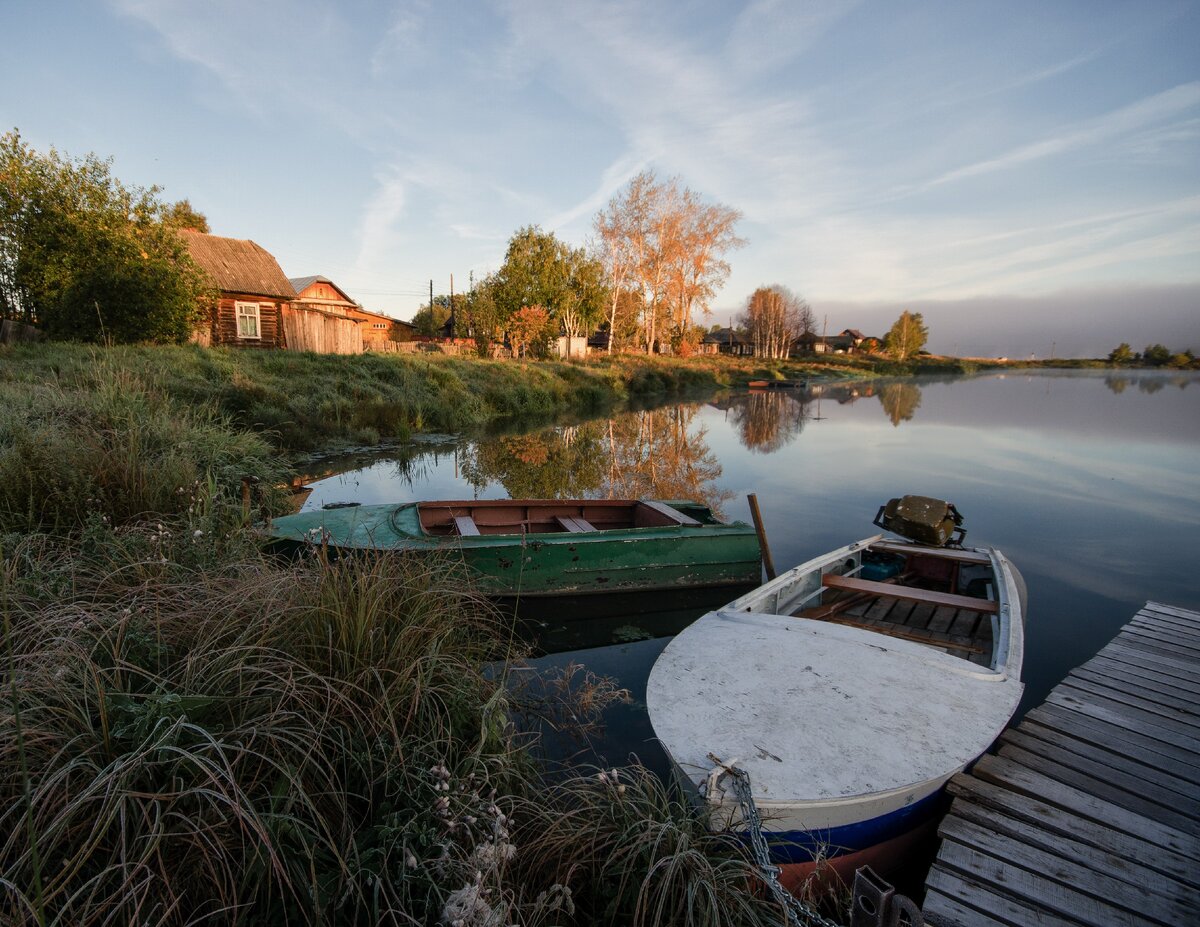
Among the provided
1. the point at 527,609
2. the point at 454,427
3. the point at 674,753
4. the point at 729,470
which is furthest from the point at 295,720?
the point at 454,427

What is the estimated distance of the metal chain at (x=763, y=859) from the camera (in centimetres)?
192

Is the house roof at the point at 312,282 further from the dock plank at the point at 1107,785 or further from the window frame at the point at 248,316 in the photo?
the dock plank at the point at 1107,785

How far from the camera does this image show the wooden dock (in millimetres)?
2381

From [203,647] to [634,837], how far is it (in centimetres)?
198

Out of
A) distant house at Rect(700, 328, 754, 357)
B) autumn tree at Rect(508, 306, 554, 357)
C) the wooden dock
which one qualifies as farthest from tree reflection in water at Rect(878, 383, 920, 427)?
distant house at Rect(700, 328, 754, 357)

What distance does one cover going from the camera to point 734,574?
6887mm

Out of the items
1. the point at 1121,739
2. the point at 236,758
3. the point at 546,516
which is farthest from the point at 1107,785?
the point at 546,516

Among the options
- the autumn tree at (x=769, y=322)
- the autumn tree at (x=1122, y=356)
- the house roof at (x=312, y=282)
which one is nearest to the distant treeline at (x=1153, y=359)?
the autumn tree at (x=1122, y=356)

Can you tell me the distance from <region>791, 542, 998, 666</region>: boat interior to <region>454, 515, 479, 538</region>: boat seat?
10.7 ft

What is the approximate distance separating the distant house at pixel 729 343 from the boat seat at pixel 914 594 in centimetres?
7331

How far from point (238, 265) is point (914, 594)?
1032 inches

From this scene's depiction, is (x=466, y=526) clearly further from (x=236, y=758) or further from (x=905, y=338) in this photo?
(x=905, y=338)

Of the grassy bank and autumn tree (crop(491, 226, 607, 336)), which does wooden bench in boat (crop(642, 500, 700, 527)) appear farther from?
autumn tree (crop(491, 226, 607, 336))

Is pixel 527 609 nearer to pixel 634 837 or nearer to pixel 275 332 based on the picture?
pixel 634 837
